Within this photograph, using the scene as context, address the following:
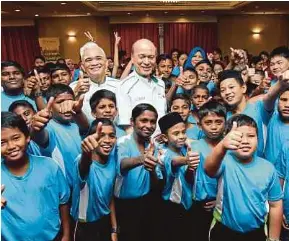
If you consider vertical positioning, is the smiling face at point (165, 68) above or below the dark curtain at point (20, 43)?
below

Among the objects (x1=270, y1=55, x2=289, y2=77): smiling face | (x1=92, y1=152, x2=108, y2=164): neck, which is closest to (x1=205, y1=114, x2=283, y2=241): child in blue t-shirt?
(x1=92, y1=152, x2=108, y2=164): neck

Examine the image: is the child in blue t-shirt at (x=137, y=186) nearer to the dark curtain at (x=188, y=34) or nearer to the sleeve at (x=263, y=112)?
the sleeve at (x=263, y=112)

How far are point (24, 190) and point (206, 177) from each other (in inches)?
40.2

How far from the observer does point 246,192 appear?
1.79m

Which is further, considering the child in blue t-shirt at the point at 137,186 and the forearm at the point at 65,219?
the child in blue t-shirt at the point at 137,186

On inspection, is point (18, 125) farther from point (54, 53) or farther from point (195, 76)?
point (54, 53)

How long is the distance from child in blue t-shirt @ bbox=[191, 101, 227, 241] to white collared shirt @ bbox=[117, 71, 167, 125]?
0.63 metres

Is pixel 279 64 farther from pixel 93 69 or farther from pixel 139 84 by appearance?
pixel 93 69

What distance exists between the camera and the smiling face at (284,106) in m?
2.30

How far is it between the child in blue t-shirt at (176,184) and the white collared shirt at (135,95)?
0.40m

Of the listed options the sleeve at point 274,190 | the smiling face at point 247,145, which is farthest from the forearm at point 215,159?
the sleeve at point 274,190

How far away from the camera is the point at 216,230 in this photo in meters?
1.94

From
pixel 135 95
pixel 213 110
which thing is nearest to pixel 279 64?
pixel 213 110

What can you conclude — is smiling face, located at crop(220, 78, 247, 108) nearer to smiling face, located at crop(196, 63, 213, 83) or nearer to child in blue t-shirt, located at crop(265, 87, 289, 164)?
child in blue t-shirt, located at crop(265, 87, 289, 164)
